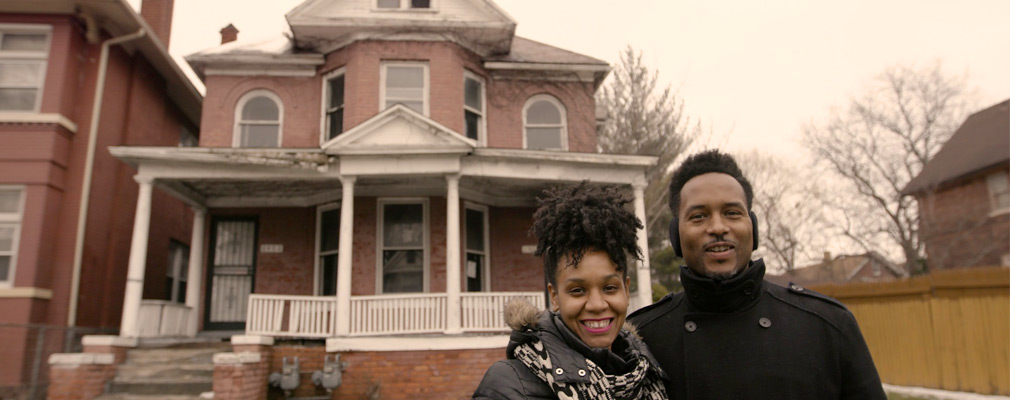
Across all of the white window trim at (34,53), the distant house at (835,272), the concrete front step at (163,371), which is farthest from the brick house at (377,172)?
the distant house at (835,272)

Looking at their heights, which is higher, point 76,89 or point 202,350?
point 76,89

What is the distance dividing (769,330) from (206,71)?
43.7 feet

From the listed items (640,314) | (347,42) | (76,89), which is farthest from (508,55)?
(640,314)

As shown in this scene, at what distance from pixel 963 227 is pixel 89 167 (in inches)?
1068

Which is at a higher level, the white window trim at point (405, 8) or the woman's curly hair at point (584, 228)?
the white window trim at point (405, 8)

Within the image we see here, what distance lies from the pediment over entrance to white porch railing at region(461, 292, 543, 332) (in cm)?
248

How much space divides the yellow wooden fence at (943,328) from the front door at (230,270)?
11245mm

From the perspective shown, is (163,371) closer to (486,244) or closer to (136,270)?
(136,270)

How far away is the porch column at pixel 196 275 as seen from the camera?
39.7 feet

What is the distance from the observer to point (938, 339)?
9680 millimetres

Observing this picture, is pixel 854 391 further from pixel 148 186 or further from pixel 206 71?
pixel 206 71

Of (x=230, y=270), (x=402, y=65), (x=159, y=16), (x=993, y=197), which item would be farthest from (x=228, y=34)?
(x=993, y=197)

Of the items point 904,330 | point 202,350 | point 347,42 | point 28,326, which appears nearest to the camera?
point 28,326

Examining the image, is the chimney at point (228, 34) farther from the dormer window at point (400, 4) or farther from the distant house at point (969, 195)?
the distant house at point (969, 195)
